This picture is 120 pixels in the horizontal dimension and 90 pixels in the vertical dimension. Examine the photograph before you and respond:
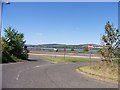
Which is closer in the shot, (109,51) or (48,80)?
(48,80)

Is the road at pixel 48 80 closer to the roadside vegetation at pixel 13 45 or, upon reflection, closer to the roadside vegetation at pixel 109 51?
the roadside vegetation at pixel 109 51

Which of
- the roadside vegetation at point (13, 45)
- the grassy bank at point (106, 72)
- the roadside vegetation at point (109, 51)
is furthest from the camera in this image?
the roadside vegetation at point (13, 45)

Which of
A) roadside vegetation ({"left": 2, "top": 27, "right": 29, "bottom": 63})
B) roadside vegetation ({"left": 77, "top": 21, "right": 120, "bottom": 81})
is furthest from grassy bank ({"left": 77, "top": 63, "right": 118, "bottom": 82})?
roadside vegetation ({"left": 2, "top": 27, "right": 29, "bottom": 63})

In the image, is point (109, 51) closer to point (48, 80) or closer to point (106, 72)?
point (106, 72)

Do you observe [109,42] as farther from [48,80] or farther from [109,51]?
[48,80]

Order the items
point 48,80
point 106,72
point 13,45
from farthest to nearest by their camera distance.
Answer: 1. point 13,45
2. point 106,72
3. point 48,80

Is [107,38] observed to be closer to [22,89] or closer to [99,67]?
[99,67]

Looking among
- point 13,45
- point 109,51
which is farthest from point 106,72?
point 13,45

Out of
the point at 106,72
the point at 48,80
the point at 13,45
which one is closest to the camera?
the point at 48,80

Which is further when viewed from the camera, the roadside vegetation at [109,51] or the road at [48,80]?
the roadside vegetation at [109,51]

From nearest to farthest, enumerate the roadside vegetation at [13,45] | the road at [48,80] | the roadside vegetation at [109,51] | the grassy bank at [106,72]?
the road at [48,80] < the grassy bank at [106,72] < the roadside vegetation at [109,51] < the roadside vegetation at [13,45]

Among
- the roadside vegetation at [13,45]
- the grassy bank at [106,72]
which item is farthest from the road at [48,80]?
the roadside vegetation at [13,45]

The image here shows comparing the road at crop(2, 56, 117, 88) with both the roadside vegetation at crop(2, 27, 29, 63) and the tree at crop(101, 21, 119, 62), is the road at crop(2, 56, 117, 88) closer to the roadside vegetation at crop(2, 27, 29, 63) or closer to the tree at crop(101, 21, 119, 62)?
the tree at crop(101, 21, 119, 62)

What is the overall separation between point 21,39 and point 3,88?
3856cm
